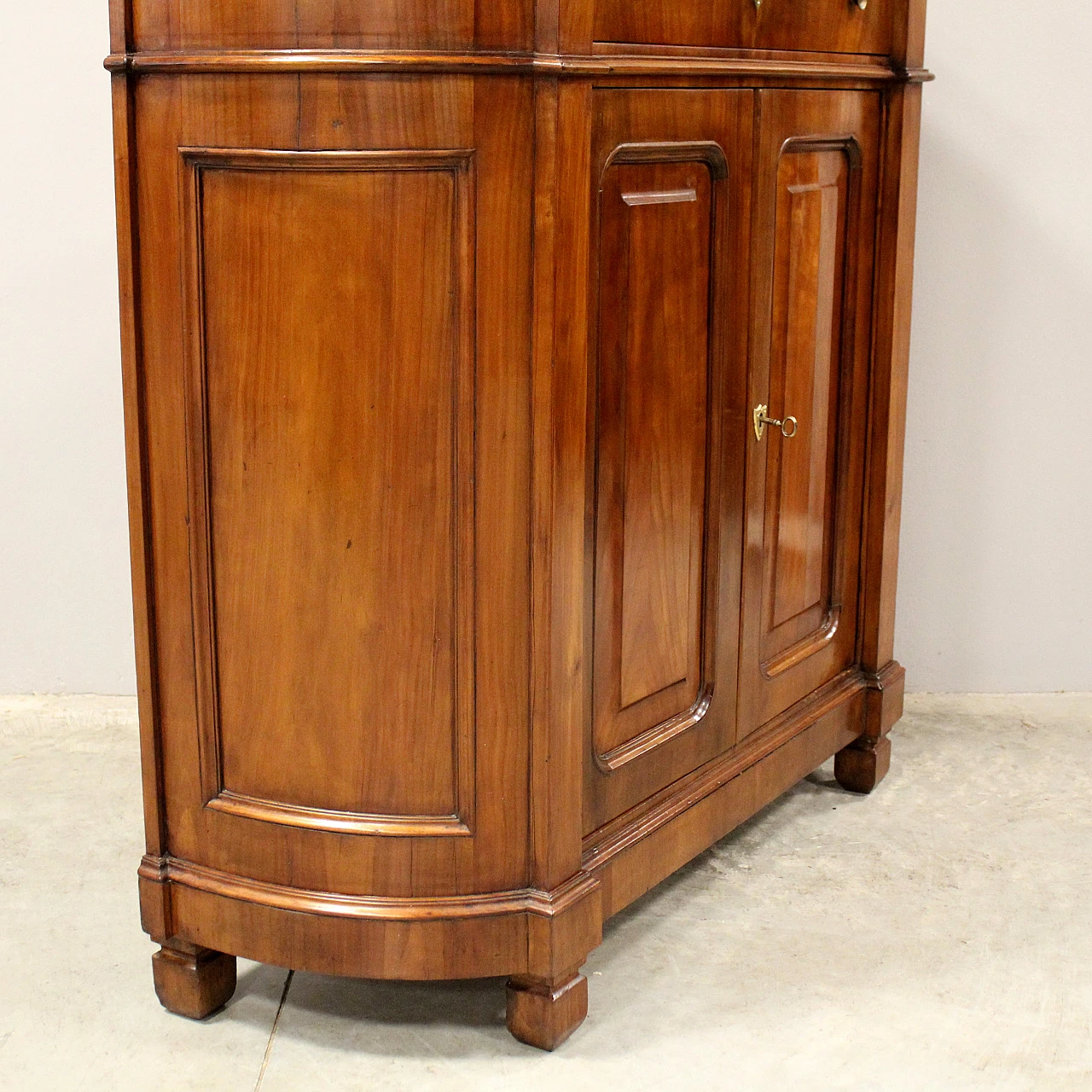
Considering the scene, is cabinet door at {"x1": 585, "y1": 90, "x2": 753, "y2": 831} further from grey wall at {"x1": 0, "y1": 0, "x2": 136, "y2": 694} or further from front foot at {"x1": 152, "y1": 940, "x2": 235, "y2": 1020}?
grey wall at {"x1": 0, "y1": 0, "x2": 136, "y2": 694}

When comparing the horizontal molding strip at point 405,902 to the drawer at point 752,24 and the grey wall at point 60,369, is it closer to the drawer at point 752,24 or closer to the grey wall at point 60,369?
the drawer at point 752,24

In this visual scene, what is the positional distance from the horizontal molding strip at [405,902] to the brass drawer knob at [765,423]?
0.74 meters

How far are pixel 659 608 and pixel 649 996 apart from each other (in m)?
0.55

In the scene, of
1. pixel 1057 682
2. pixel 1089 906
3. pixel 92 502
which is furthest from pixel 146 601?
pixel 1057 682

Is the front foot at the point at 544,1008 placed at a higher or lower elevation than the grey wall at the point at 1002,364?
lower

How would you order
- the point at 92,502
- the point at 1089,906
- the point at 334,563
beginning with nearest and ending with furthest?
the point at 334,563
the point at 1089,906
the point at 92,502

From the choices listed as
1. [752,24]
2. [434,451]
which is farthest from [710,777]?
[752,24]

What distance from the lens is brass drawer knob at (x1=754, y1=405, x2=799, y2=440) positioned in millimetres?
2420

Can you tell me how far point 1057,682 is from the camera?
133 inches

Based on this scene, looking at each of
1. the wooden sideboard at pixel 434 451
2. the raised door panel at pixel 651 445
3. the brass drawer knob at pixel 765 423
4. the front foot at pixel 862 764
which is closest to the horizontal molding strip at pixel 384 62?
the wooden sideboard at pixel 434 451

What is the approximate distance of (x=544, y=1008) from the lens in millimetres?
2107

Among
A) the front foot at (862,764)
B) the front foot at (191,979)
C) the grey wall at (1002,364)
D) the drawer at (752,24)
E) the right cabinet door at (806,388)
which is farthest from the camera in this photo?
the grey wall at (1002,364)

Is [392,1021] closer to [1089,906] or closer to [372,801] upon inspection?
[372,801]

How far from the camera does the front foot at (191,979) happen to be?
86.0 inches
